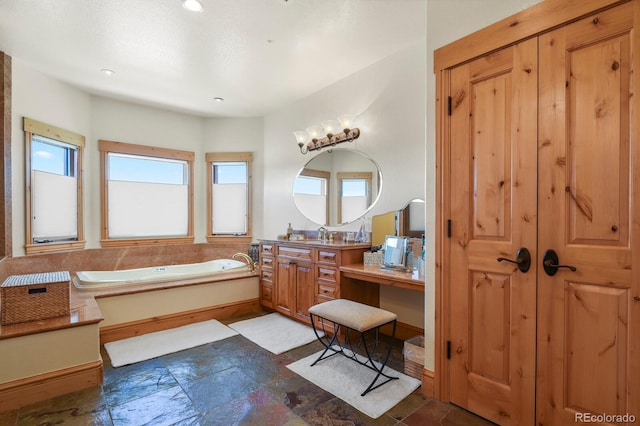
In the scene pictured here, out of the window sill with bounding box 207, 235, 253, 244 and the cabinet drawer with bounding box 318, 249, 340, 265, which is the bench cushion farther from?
the window sill with bounding box 207, 235, 253, 244

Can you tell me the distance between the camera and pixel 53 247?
3572 mm

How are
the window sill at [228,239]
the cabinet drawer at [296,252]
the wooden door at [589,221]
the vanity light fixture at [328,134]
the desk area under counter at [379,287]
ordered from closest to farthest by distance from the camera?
the wooden door at [589,221] < the desk area under counter at [379,287] < the cabinet drawer at [296,252] < the vanity light fixture at [328,134] < the window sill at [228,239]

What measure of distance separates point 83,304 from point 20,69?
8.65 ft

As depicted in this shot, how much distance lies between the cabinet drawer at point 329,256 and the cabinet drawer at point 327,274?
2.7 inches

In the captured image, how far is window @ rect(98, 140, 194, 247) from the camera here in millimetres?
4246

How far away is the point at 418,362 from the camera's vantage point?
2236 millimetres

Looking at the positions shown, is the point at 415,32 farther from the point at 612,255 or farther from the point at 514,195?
the point at 612,255

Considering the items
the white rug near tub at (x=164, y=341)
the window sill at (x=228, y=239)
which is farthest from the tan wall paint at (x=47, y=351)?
the window sill at (x=228, y=239)

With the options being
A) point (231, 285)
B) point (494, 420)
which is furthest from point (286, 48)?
point (494, 420)

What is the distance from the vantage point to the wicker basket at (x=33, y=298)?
2.09 meters

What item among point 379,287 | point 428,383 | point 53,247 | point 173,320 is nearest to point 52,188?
point 53,247

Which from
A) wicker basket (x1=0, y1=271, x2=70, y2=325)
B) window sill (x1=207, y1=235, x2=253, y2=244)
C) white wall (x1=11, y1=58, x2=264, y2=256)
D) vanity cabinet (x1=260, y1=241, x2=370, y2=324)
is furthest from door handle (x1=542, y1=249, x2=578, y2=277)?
window sill (x1=207, y1=235, x2=253, y2=244)

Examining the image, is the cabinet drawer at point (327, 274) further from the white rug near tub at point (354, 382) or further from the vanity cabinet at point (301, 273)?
the white rug near tub at point (354, 382)

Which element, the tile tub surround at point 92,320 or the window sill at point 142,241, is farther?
the window sill at point 142,241
